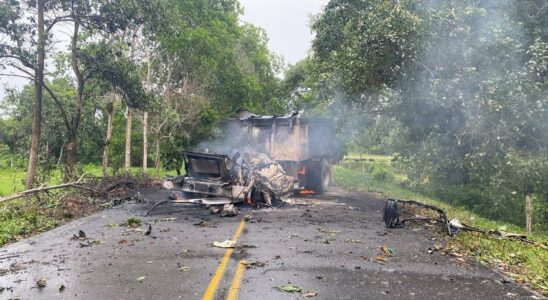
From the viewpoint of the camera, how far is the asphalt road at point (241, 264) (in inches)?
212

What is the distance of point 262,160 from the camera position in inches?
563

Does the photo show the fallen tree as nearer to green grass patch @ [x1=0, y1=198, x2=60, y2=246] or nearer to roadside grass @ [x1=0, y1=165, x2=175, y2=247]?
roadside grass @ [x1=0, y1=165, x2=175, y2=247]

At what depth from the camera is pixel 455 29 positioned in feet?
43.0

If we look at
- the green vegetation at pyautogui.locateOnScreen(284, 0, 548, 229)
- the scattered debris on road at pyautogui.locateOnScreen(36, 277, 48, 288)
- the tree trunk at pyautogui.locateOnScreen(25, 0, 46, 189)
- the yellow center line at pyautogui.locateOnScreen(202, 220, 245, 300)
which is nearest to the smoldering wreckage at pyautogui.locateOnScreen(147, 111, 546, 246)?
the green vegetation at pyautogui.locateOnScreen(284, 0, 548, 229)

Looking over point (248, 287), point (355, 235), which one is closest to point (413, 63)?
point (355, 235)

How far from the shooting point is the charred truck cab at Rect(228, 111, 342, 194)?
1625cm

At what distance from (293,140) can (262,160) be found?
2434 millimetres

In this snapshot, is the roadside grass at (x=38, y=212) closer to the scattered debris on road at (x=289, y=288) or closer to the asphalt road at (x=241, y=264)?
the asphalt road at (x=241, y=264)

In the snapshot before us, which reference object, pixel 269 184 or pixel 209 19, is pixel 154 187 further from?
pixel 209 19

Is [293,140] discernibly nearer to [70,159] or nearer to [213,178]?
[213,178]

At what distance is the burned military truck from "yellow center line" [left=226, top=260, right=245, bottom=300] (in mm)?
6149

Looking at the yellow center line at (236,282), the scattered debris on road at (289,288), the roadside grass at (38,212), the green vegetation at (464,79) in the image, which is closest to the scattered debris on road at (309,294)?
the scattered debris on road at (289,288)

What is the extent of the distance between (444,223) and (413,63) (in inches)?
248

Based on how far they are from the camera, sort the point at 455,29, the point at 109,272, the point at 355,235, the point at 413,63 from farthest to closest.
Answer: the point at 413,63, the point at 455,29, the point at 355,235, the point at 109,272
